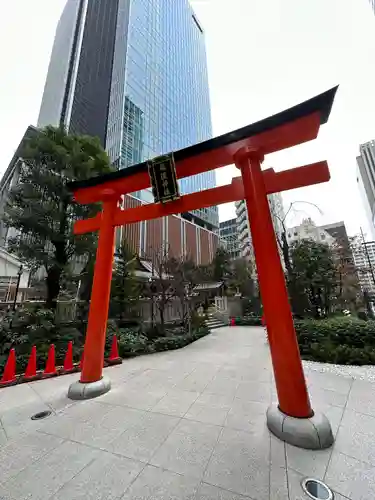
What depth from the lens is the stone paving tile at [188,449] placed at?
7.27ft

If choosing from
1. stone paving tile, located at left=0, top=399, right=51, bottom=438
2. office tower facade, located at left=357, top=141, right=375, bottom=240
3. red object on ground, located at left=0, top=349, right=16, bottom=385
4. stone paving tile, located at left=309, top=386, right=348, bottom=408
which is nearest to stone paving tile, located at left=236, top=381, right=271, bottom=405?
stone paving tile, located at left=309, top=386, right=348, bottom=408

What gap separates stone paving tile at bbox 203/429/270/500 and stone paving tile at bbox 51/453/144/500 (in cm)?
79

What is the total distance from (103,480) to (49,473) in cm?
61

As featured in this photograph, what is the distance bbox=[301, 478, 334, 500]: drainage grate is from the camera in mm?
1819

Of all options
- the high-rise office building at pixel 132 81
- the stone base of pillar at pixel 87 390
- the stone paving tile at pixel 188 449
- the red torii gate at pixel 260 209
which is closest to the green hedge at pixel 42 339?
the stone base of pillar at pixel 87 390

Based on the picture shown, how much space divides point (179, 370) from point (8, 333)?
5899mm

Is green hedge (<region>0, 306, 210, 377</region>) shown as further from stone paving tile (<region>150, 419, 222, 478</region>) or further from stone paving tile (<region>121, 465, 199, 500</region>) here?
stone paving tile (<region>121, 465, 199, 500</region>)

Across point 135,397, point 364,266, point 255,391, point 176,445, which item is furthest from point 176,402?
point 364,266

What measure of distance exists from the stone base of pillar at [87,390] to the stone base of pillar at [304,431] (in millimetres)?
3151

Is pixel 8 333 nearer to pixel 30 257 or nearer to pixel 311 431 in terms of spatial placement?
pixel 30 257

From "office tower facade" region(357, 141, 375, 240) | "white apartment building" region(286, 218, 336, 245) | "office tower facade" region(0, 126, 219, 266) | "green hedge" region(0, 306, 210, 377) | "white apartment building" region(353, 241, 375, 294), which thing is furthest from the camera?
"office tower facade" region(357, 141, 375, 240)

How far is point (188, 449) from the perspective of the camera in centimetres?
248

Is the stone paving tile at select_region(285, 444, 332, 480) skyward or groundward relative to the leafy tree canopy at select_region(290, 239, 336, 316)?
groundward

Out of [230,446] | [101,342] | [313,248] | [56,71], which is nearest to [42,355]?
[101,342]
